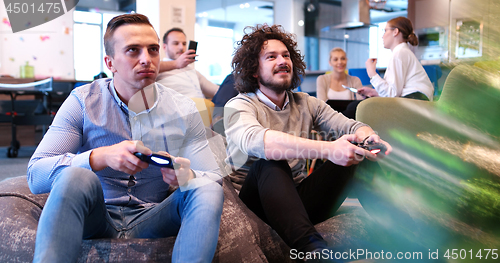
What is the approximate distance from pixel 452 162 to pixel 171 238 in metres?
1.02

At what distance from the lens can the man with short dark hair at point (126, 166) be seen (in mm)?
1027

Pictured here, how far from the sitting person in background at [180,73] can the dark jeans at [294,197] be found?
166 centimetres

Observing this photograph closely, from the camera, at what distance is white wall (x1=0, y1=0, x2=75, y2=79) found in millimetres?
7195

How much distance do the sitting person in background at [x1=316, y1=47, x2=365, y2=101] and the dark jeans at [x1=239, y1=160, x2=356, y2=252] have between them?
231 centimetres

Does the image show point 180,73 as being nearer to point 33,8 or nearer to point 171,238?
point 171,238

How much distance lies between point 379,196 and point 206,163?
24.9 inches

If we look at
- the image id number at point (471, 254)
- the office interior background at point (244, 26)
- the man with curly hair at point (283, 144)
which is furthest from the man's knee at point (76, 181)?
the office interior background at point (244, 26)

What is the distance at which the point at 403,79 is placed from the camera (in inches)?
100

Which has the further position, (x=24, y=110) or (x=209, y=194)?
(x=24, y=110)

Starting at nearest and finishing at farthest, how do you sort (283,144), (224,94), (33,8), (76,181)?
(76,181) → (283,144) → (224,94) → (33,8)

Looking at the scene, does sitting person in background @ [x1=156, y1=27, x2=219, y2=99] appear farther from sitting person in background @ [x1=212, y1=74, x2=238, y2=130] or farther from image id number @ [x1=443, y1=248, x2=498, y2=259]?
image id number @ [x1=443, y1=248, x2=498, y2=259]

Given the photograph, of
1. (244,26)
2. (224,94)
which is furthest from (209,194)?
(244,26)

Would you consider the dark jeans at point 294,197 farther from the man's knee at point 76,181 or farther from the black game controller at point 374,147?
the man's knee at point 76,181

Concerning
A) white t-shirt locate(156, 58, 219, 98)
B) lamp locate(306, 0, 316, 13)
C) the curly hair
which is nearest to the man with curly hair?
the curly hair
